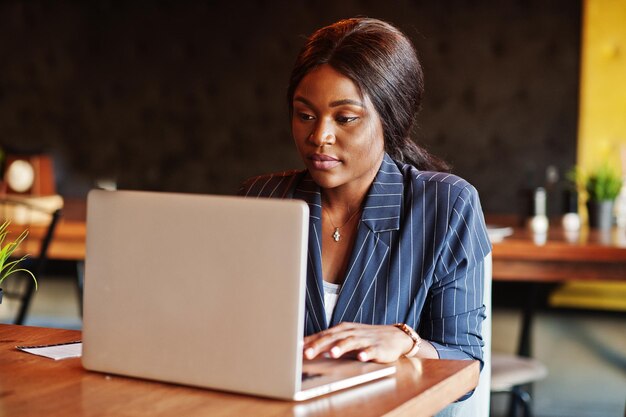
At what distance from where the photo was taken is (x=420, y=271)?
5.57 ft

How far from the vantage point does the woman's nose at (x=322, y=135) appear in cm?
166

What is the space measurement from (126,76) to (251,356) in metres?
5.12

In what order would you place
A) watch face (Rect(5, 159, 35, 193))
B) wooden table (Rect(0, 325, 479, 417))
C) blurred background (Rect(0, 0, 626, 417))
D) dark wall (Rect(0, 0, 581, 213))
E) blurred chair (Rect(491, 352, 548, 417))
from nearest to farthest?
wooden table (Rect(0, 325, 479, 417)), blurred chair (Rect(491, 352, 548, 417)), watch face (Rect(5, 159, 35, 193)), blurred background (Rect(0, 0, 626, 417)), dark wall (Rect(0, 0, 581, 213))

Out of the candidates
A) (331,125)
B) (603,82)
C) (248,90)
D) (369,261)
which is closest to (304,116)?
(331,125)

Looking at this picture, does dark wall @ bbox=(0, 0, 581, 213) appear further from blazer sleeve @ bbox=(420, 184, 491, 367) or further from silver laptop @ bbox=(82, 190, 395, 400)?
silver laptop @ bbox=(82, 190, 395, 400)

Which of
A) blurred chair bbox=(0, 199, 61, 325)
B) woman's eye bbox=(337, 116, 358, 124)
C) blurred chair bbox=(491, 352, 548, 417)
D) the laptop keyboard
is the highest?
woman's eye bbox=(337, 116, 358, 124)

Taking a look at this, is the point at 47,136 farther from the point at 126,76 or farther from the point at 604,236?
the point at 604,236

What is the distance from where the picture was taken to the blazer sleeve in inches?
65.6

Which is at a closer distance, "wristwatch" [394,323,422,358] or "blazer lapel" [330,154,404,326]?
"wristwatch" [394,323,422,358]

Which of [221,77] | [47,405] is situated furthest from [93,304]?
[221,77]

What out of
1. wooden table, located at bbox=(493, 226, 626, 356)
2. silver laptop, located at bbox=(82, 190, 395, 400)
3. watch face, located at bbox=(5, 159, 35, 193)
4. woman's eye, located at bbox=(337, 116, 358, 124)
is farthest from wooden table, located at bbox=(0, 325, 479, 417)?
watch face, located at bbox=(5, 159, 35, 193)

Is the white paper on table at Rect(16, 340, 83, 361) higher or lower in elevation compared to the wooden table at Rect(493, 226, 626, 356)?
higher

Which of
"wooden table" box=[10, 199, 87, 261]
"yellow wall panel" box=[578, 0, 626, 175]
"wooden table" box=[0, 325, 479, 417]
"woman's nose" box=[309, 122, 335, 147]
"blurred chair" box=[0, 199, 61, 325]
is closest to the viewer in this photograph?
"wooden table" box=[0, 325, 479, 417]

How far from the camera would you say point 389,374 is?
1298mm
